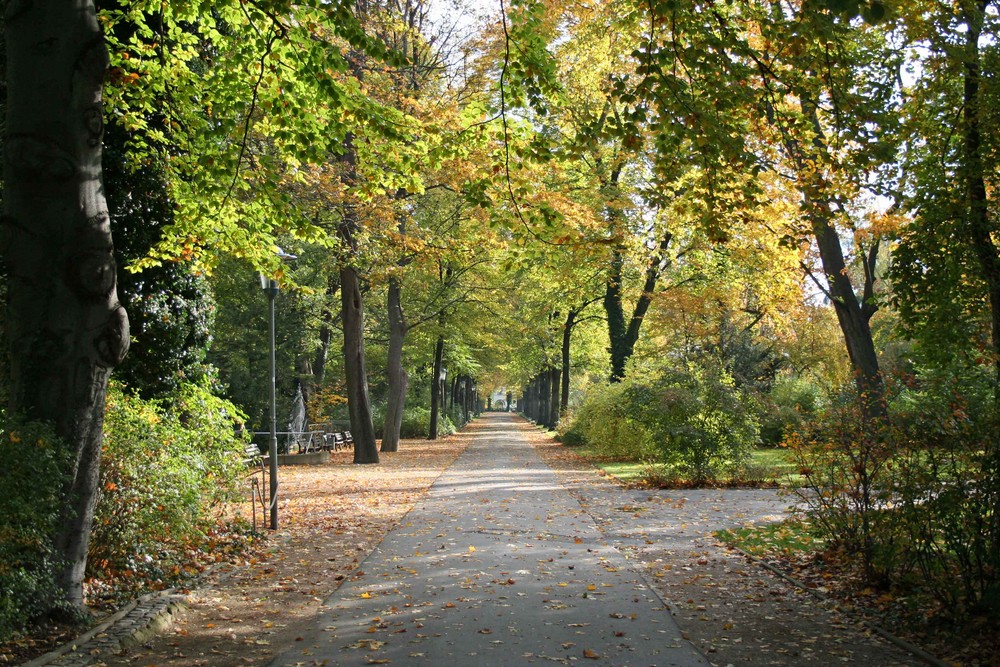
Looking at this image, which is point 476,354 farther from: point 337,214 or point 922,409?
point 922,409

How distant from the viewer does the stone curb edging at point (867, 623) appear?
554 centimetres

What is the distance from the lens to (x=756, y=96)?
8094mm

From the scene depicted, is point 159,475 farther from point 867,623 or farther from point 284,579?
point 867,623

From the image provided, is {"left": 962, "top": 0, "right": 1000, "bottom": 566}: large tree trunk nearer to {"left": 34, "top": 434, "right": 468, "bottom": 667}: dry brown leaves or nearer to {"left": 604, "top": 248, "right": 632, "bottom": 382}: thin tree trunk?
{"left": 34, "top": 434, "right": 468, "bottom": 667}: dry brown leaves

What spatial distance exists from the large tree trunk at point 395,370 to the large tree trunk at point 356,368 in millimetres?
5484

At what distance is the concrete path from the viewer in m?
5.79

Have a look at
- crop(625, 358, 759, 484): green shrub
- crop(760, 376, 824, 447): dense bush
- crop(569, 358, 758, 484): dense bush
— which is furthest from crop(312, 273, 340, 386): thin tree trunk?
crop(625, 358, 759, 484): green shrub

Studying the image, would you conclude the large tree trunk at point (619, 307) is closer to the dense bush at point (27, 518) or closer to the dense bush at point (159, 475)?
the dense bush at point (159, 475)

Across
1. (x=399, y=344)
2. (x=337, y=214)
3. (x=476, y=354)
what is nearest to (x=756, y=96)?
(x=337, y=214)

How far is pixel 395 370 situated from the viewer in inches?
1217

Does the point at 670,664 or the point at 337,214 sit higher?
the point at 337,214

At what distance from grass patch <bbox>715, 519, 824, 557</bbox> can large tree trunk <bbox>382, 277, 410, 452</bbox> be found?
66.1ft

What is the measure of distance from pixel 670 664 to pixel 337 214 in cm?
1294

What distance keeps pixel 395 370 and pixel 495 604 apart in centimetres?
2404
